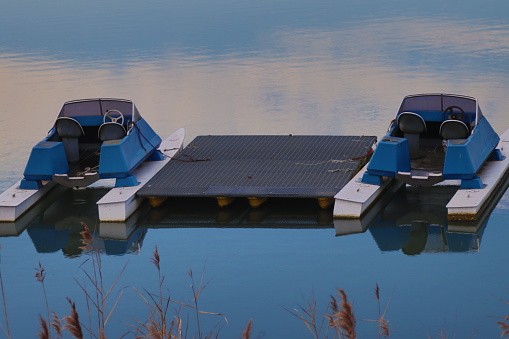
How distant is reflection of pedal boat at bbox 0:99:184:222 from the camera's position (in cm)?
1134

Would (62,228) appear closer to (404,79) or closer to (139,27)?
(404,79)

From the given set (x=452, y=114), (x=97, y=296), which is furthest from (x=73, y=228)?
(x=97, y=296)

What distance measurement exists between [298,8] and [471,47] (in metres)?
13.7

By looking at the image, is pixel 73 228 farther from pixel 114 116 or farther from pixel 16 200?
pixel 114 116

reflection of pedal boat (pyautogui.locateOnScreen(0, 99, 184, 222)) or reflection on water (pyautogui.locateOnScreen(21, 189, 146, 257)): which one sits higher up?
reflection of pedal boat (pyautogui.locateOnScreen(0, 99, 184, 222))

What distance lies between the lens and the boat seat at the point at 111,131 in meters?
12.3

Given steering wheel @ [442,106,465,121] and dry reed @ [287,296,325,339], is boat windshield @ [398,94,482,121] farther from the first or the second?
dry reed @ [287,296,325,339]

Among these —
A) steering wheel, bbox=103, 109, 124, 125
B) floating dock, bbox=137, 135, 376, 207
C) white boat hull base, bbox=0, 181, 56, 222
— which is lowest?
white boat hull base, bbox=0, 181, 56, 222

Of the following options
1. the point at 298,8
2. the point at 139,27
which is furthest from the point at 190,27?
the point at 298,8

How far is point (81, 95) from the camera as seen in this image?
19.6 metres

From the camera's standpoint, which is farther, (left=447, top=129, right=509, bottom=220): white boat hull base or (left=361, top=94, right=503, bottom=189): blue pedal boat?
(left=361, top=94, right=503, bottom=189): blue pedal boat

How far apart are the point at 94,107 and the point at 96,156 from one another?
2.45ft

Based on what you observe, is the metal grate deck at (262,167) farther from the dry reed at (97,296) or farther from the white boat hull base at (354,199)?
the dry reed at (97,296)

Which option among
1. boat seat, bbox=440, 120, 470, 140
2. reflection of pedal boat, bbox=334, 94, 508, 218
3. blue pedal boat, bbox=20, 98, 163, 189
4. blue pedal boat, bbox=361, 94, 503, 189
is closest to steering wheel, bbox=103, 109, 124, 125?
blue pedal boat, bbox=20, 98, 163, 189
